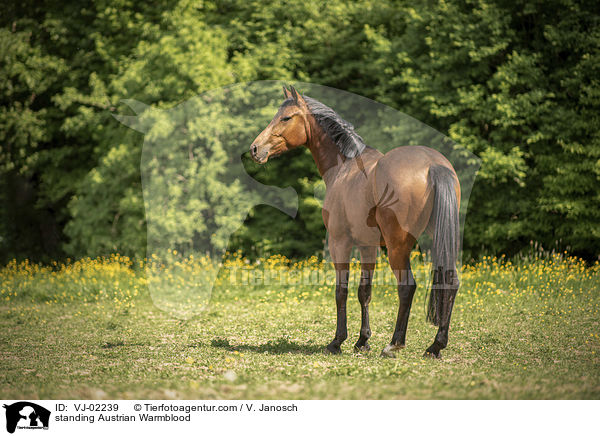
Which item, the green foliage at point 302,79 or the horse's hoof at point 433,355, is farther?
the green foliage at point 302,79

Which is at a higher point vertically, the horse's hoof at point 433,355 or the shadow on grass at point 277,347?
the horse's hoof at point 433,355

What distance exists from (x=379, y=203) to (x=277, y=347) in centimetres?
241

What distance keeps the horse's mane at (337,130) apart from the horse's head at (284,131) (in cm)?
12

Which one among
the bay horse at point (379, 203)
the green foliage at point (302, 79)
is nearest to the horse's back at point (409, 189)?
the bay horse at point (379, 203)

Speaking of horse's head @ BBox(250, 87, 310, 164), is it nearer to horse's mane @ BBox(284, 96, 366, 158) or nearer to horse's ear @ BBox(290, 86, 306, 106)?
horse's ear @ BBox(290, 86, 306, 106)

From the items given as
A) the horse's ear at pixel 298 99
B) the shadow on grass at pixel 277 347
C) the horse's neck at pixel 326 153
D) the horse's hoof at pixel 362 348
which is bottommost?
the shadow on grass at pixel 277 347

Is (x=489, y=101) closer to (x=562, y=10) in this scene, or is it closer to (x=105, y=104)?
(x=562, y=10)

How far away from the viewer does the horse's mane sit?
697cm

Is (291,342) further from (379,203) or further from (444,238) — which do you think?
(444,238)

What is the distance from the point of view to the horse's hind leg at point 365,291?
6973 mm

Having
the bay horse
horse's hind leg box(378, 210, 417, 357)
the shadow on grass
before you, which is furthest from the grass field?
the bay horse

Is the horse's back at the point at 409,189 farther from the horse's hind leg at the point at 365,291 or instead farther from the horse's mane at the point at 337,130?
the horse's hind leg at the point at 365,291
